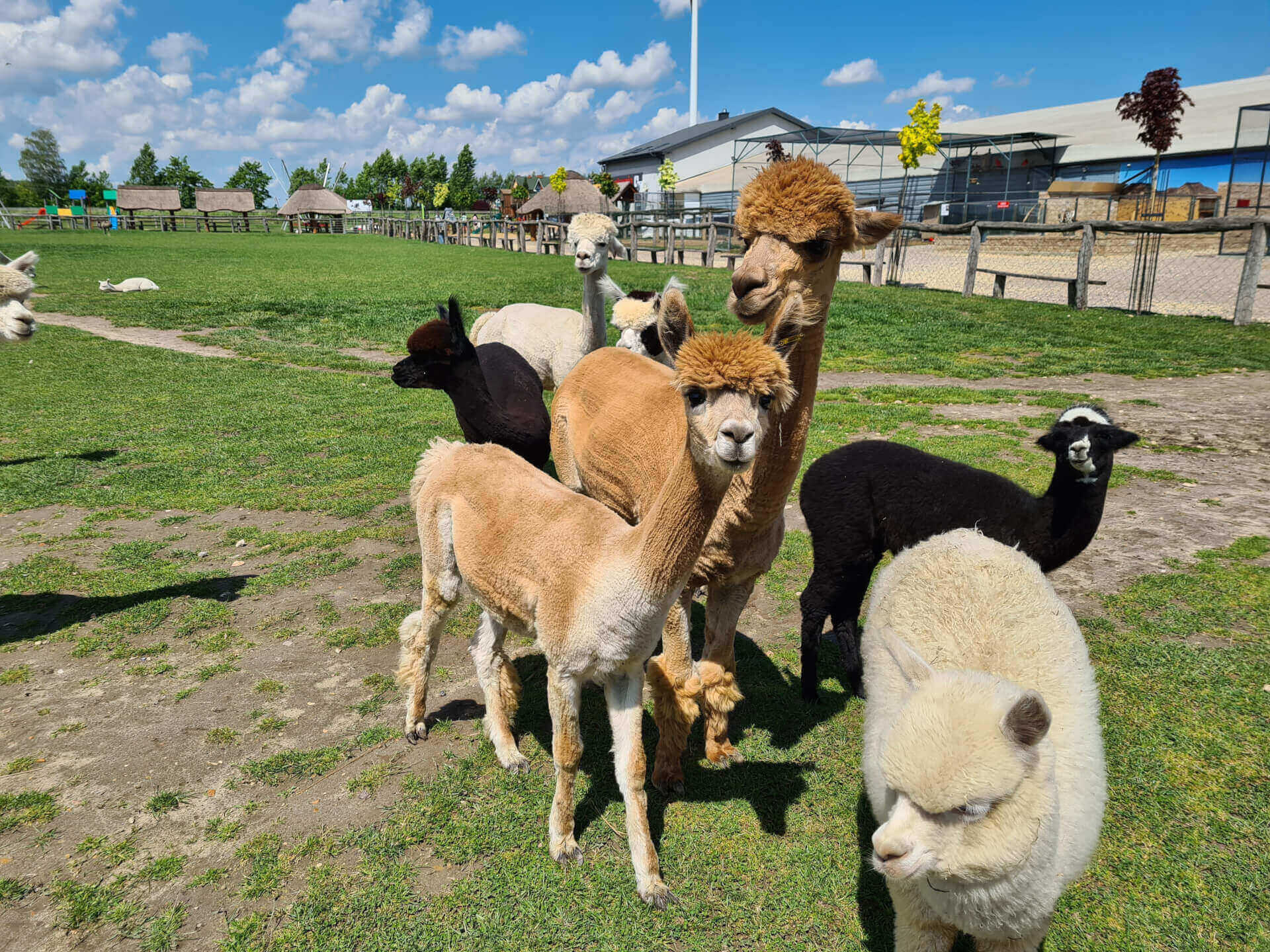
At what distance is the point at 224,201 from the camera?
239 ft

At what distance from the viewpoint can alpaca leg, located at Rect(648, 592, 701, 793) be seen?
341 cm

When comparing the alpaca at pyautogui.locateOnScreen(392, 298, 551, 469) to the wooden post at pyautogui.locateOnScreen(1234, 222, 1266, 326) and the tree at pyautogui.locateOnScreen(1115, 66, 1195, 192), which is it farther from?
the tree at pyautogui.locateOnScreen(1115, 66, 1195, 192)

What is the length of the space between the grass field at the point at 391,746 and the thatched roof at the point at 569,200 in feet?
156

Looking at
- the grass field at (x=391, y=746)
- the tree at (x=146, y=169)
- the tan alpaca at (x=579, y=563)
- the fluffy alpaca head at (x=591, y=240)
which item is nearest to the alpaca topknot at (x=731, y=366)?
the tan alpaca at (x=579, y=563)

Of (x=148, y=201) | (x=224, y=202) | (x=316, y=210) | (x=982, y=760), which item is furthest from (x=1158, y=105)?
(x=148, y=201)

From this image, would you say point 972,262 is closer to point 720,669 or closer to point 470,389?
point 470,389

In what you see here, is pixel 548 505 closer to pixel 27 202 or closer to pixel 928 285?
pixel 928 285

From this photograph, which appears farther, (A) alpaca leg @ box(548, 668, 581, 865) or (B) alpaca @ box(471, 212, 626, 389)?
(B) alpaca @ box(471, 212, 626, 389)

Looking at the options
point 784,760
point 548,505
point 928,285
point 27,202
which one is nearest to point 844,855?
point 784,760

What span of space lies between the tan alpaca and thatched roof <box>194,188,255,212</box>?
8325cm

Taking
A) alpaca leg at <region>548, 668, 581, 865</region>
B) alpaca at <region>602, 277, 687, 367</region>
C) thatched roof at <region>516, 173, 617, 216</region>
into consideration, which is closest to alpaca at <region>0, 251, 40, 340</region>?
alpaca at <region>602, 277, 687, 367</region>

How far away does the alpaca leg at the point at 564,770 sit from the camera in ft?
10.3

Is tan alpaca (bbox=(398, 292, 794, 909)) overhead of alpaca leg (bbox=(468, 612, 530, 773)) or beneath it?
overhead

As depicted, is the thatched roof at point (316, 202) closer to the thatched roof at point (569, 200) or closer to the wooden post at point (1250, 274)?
the thatched roof at point (569, 200)
